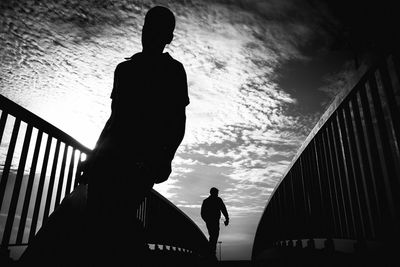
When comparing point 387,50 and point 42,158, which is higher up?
point 387,50

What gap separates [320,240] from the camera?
11.7 feet

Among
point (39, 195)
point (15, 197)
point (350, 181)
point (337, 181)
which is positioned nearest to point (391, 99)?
point (350, 181)

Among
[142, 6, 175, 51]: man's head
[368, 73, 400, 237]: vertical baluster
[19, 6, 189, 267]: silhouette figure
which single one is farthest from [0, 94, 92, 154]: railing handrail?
[368, 73, 400, 237]: vertical baluster

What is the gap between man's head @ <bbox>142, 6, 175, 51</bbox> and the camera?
6.38 ft

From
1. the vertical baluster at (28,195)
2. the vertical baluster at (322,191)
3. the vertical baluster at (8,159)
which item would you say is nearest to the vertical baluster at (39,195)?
the vertical baluster at (28,195)

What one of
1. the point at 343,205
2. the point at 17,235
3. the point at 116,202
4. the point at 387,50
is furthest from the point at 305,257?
the point at 17,235

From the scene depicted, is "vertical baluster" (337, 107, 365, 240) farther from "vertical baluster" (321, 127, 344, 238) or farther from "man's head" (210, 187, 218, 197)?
"man's head" (210, 187, 218, 197)

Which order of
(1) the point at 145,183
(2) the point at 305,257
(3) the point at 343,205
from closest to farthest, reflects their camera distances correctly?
(1) the point at 145,183 → (3) the point at 343,205 → (2) the point at 305,257

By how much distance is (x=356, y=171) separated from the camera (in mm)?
2475

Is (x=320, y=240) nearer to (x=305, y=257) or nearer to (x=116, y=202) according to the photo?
(x=305, y=257)

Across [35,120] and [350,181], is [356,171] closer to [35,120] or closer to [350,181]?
[350,181]

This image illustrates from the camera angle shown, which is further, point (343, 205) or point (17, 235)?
point (343, 205)

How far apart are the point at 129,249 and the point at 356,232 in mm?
2245

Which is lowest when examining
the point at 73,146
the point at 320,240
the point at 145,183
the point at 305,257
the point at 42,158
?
the point at 305,257
